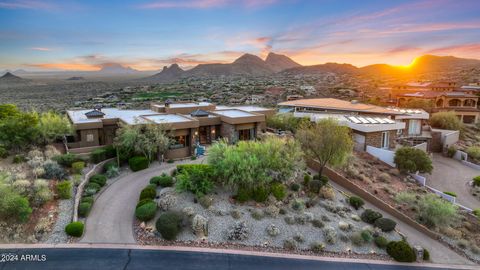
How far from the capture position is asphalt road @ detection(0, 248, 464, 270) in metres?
11.9

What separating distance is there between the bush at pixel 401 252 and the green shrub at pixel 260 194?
23.7ft

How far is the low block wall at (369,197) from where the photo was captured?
1752 cm

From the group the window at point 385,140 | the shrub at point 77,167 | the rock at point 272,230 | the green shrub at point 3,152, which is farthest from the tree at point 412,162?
the green shrub at point 3,152

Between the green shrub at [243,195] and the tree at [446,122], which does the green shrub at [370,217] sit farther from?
the tree at [446,122]

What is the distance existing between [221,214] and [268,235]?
9.41ft

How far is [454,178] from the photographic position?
Answer: 27750 mm

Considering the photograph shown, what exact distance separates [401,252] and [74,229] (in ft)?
53.7

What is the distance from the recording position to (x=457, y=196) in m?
23.6

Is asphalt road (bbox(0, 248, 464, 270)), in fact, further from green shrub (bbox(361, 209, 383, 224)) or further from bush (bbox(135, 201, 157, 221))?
green shrub (bbox(361, 209, 383, 224))

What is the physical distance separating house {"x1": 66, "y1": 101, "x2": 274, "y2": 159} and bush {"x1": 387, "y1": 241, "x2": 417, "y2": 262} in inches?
689

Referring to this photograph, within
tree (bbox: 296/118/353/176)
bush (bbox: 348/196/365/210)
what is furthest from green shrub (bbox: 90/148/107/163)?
bush (bbox: 348/196/365/210)

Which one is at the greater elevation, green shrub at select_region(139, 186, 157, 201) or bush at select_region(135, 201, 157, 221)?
green shrub at select_region(139, 186, 157, 201)

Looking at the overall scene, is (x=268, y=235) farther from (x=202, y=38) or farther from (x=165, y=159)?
(x=202, y=38)

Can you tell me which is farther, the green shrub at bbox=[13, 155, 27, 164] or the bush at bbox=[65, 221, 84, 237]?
the green shrub at bbox=[13, 155, 27, 164]
